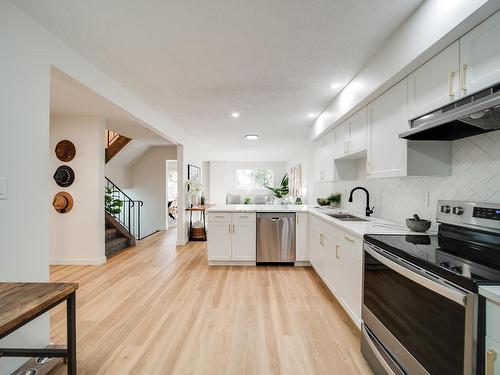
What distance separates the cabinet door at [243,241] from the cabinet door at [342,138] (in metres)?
1.65

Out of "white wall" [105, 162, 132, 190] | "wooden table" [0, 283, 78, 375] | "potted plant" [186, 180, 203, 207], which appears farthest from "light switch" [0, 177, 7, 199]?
"white wall" [105, 162, 132, 190]

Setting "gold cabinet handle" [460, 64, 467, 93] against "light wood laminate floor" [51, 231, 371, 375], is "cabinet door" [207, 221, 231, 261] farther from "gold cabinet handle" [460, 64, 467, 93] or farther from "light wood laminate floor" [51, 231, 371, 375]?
"gold cabinet handle" [460, 64, 467, 93]

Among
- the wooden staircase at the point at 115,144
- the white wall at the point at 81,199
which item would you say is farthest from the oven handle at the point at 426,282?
the wooden staircase at the point at 115,144

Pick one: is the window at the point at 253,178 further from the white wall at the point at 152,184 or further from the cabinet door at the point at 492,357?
the cabinet door at the point at 492,357

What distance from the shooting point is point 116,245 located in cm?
454

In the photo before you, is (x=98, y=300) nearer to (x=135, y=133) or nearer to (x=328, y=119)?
(x=135, y=133)

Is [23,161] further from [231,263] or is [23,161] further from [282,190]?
[282,190]

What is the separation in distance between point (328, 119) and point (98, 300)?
3.60 m

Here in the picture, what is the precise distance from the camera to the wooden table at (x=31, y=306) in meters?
0.92

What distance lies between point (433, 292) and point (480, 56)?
118 cm

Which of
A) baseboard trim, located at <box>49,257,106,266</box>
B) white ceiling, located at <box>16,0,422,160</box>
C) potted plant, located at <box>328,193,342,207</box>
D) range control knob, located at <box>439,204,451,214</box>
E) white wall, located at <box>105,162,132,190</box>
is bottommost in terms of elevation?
baseboard trim, located at <box>49,257,106,266</box>

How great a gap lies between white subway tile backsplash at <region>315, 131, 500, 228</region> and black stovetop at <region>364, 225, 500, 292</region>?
10.4 inches

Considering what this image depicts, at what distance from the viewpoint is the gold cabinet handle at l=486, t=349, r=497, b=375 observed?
0.83m

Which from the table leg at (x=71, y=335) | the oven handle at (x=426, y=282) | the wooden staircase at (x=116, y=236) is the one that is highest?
the oven handle at (x=426, y=282)
